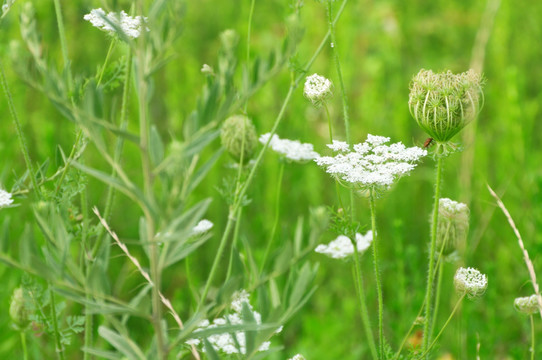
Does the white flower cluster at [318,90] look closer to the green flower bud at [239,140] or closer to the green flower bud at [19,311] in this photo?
the green flower bud at [239,140]

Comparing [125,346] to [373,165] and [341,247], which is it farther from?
A: [341,247]

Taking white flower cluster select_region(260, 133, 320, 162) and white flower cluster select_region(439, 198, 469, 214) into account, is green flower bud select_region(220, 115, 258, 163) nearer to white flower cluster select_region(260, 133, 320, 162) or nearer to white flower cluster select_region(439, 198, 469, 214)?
white flower cluster select_region(260, 133, 320, 162)

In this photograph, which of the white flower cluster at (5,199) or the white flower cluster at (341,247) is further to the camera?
the white flower cluster at (341,247)

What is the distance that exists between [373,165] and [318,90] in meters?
0.18

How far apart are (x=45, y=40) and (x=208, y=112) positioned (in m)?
2.25

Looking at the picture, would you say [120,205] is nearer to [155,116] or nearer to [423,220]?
[155,116]

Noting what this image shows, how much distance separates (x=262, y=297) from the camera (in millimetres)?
724

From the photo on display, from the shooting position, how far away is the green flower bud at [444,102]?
1.09 meters

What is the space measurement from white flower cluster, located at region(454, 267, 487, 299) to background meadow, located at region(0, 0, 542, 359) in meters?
0.52

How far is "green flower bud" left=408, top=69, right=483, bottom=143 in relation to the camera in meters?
1.09

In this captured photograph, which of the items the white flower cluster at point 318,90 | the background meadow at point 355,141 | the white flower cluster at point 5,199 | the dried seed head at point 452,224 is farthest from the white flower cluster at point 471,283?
the white flower cluster at point 5,199

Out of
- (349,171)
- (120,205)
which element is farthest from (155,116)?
(349,171)

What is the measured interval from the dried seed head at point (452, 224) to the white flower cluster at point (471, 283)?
125 mm

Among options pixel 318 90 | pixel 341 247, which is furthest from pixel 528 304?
pixel 318 90
